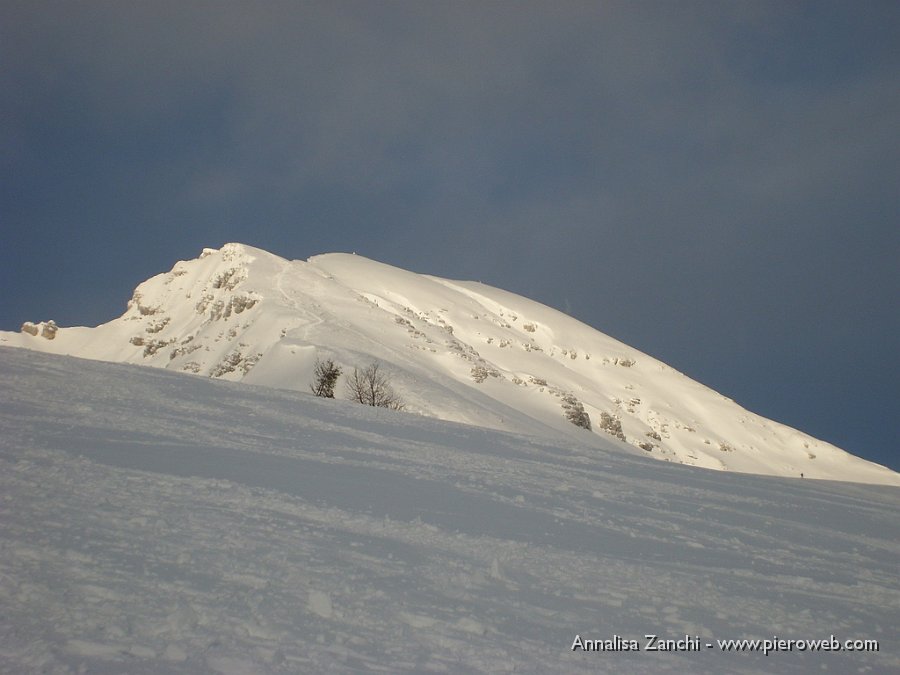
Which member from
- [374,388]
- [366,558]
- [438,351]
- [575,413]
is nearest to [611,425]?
[575,413]

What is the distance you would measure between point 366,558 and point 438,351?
57193mm

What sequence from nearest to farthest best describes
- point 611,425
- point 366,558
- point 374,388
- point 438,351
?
point 366,558 → point 374,388 → point 438,351 → point 611,425

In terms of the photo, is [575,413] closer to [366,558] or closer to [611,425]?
[611,425]

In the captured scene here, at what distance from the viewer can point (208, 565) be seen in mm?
5766

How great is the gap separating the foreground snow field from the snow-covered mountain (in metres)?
31.1

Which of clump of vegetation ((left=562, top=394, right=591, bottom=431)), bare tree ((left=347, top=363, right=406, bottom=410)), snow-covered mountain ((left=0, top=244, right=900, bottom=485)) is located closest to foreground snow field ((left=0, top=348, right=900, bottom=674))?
bare tree ((left=347, top=363, right=406, bottom=410))

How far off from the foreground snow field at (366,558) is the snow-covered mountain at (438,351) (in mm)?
31120

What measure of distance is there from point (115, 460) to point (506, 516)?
4483 mm

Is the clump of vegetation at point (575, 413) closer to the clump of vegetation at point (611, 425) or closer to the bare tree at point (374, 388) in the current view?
the clump of vegetation at point (611, 425)

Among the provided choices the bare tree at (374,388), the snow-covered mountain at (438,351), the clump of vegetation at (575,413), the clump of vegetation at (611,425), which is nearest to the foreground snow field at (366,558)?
the bare tree at (374,388)

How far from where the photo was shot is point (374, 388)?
4284 cm

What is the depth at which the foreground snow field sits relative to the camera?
15.6 ft

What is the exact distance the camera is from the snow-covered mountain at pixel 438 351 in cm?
5319

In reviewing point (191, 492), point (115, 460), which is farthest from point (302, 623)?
point (115, 460)
